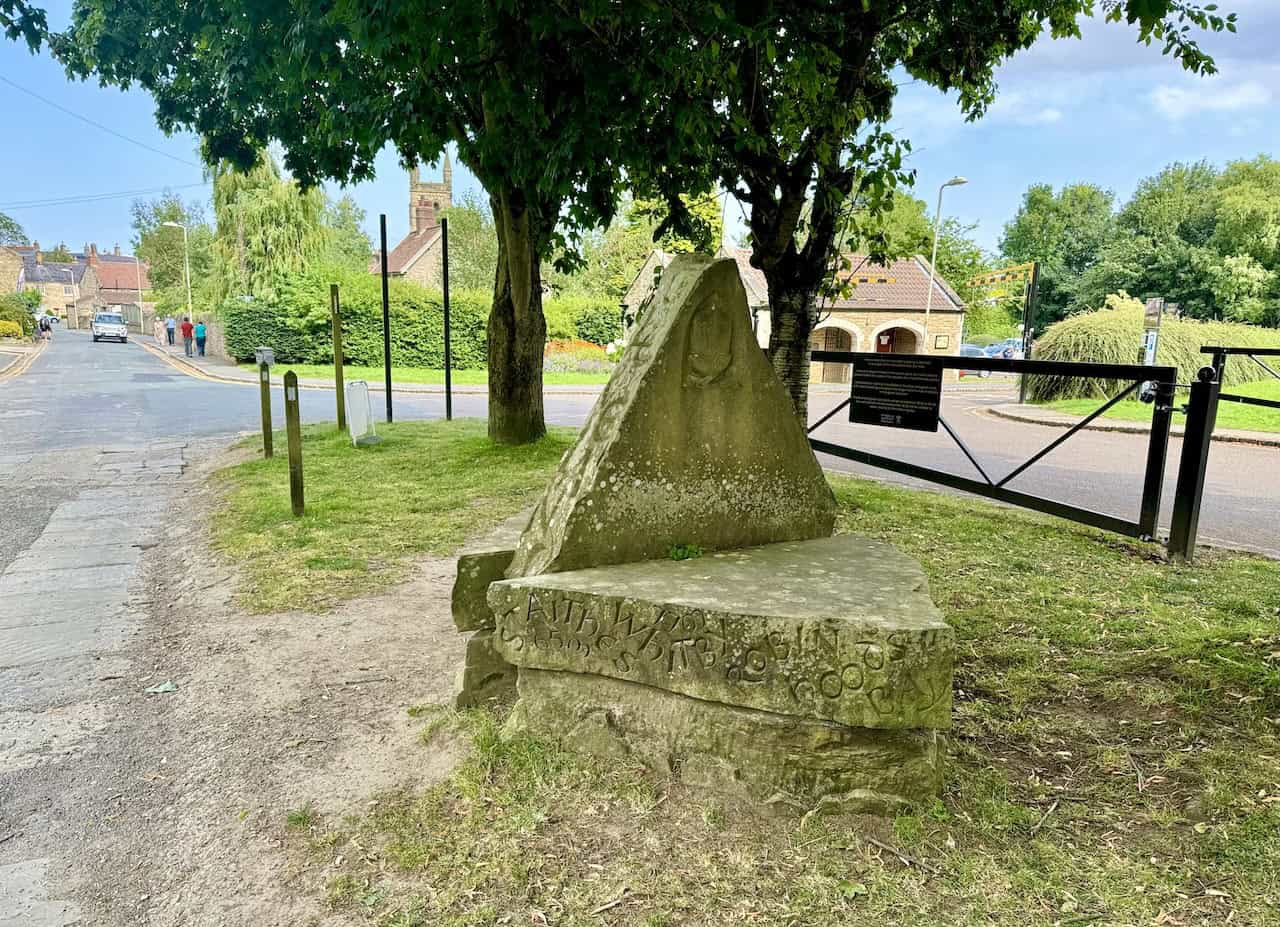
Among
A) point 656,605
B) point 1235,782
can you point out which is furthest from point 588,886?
point 1235,782

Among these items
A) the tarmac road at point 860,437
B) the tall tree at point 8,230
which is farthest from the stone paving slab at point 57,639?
the tall tree at point 8,230

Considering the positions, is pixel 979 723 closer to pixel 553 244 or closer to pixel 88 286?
pixel 553 244

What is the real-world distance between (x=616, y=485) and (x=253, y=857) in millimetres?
1673

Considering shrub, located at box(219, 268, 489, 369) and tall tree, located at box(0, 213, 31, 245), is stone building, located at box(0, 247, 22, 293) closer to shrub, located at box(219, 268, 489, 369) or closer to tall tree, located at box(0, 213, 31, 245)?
tall tree, located at box(0, 213, 31, 245)

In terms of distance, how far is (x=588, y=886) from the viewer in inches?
88.0

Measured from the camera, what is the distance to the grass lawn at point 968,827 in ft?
7.07

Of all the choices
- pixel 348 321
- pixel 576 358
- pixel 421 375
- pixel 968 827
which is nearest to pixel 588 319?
pixel 576 358

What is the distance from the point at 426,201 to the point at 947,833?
189 feet

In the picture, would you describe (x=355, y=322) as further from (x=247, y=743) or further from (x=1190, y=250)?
(x=1190, y=250)

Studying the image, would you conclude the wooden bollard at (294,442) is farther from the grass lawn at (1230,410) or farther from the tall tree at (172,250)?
the tall tree at (172,250)

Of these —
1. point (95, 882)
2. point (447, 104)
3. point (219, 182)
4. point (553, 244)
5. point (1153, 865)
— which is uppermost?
point (219, 182)

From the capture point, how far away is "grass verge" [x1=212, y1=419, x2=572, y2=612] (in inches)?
203

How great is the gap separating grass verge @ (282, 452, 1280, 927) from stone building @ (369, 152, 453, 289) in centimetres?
4056

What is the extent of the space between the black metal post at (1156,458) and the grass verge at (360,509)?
496cm
